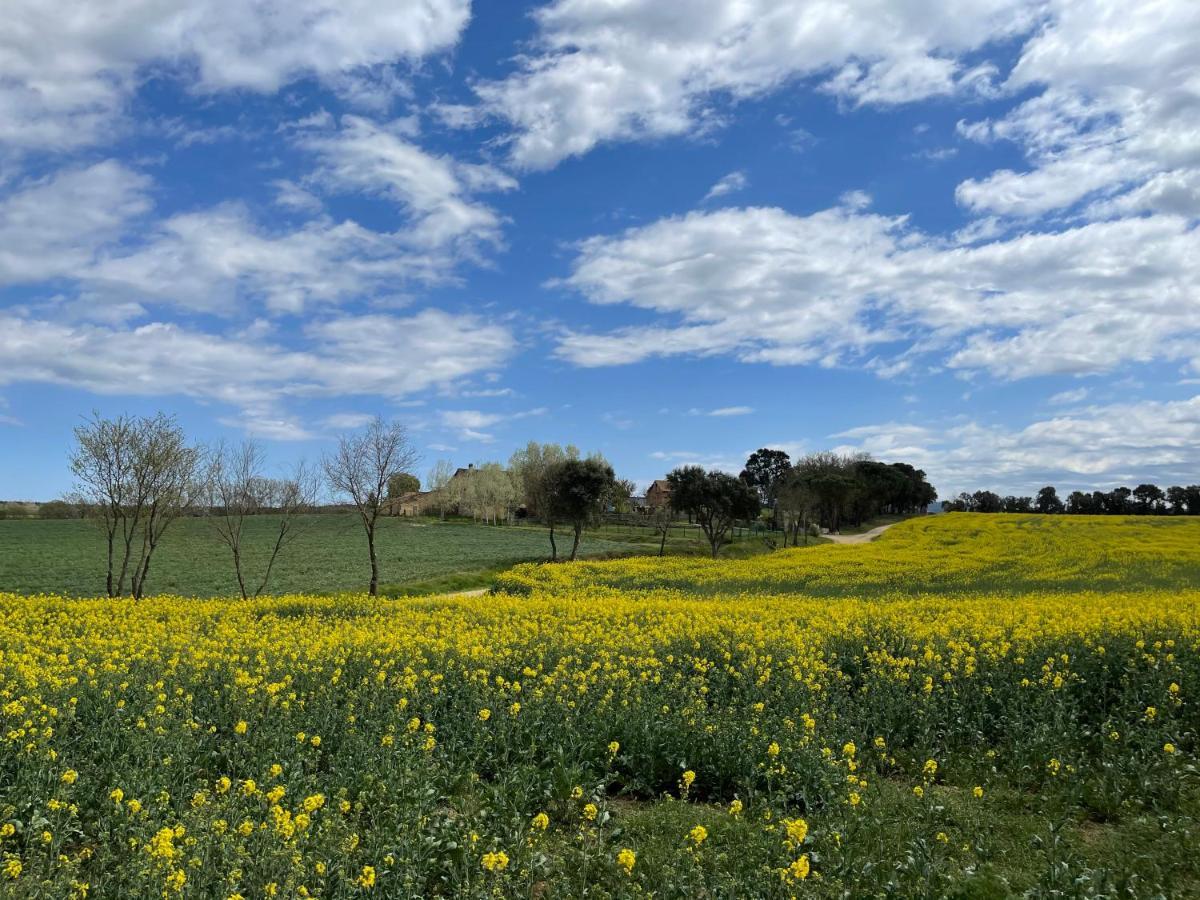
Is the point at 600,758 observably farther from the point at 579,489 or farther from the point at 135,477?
the point at 579,489

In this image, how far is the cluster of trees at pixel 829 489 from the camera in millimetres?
72750

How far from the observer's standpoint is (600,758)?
7930 mm

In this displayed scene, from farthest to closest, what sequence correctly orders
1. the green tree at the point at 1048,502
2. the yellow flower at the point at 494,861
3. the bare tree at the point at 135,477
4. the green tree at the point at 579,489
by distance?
the green tree at the point at 1048,502 < the green tree at the point at 579,489 < the bare tree at the point at 135,477 < the yellow flower at the point at 494,861

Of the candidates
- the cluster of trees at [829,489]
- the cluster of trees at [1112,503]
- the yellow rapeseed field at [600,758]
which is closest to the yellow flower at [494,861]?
the yellow rapeseed field at [600,758]

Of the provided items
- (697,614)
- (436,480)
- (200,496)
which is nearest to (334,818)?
(697,614)

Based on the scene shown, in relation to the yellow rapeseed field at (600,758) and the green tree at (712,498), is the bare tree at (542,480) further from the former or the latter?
the yellow rapeseed field at (600,758)

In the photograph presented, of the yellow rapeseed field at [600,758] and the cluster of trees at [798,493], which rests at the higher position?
the cluster of trees at [798,493]

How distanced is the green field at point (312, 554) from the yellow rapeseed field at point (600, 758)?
2303 cm

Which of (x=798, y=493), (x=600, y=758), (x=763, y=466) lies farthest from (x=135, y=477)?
(x=763, y=466)

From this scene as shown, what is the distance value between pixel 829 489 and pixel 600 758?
252 ft

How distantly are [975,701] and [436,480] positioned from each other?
129351 millimetres

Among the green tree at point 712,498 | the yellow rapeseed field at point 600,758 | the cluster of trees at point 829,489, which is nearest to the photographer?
the yellow rapeseed field at point 600,758

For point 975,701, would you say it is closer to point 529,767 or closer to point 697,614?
point 529,767

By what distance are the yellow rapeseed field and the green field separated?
23033mm
